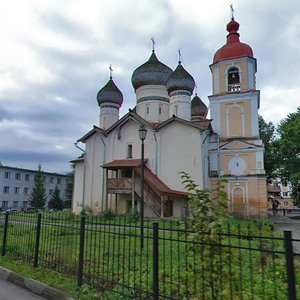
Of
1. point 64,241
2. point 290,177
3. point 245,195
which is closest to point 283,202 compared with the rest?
point 290,177

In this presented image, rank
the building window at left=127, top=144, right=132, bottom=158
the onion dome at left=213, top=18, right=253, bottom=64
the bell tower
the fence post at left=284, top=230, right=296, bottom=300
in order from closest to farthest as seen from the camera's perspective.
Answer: the fence post at left=284, top=230, right=296, bottom=300 < the bell tower < the building window at left=127, top=144, right=132, bottom=158 < the onion dome at left=213, top=18, right=253, bottom=64

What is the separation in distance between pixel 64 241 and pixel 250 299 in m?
4.12

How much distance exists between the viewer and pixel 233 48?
27281 millimetres

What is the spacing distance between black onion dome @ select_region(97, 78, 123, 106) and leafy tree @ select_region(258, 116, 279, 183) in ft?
56.2

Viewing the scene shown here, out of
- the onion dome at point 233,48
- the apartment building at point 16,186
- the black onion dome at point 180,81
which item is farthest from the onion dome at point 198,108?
the apartment building at point 16,186

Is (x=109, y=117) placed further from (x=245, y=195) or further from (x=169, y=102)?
(x=245, y=195)

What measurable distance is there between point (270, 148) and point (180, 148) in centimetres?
1538

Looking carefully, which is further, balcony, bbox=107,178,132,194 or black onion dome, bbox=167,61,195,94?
black onion dome, bbox=167,61,195,94

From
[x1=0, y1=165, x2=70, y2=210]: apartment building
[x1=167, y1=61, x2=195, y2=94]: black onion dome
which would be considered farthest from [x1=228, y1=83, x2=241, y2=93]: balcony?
[x1=0, y1=165, x2=70, y2=210]: apartment building

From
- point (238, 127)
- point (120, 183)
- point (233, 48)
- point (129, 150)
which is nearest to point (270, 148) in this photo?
point (238, 127)

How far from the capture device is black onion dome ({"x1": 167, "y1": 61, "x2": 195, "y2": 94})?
2858 cm

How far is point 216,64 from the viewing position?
27.5 m

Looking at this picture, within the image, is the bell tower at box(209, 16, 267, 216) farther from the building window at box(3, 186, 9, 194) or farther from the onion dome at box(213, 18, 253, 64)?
the building window at box(3, 186, 9, 194)

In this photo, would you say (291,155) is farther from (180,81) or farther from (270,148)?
(180,81)
